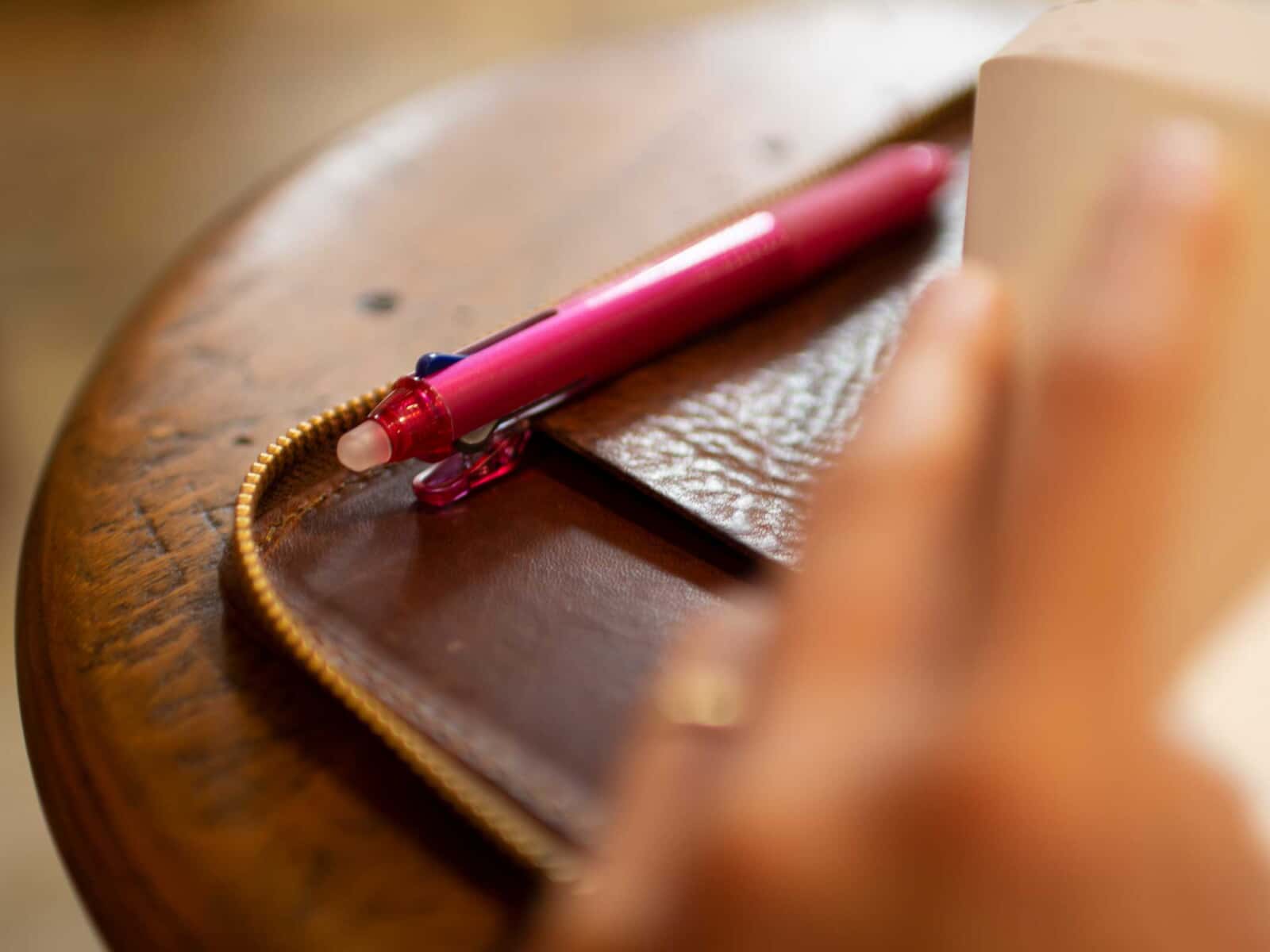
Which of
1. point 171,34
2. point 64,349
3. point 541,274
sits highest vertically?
point 541,274

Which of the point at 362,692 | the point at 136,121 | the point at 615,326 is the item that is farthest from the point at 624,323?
the point at 136,121

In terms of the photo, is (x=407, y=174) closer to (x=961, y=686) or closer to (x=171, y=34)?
(x=961, y=686)

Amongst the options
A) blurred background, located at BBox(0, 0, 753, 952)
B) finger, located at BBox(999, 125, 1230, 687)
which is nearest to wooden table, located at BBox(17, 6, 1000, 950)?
finger, located at BBox(999, 125, 1230, 687)

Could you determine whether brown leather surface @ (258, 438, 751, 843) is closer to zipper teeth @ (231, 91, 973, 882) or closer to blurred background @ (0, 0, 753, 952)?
zipper teeth @ (231, 91, 973, 882)

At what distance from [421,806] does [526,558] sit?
0.21ft

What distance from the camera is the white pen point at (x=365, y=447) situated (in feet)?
0.87

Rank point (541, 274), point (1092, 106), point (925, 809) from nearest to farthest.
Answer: point (925, 809), point (1092, 106), point (541, 274)

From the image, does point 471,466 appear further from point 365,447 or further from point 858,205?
point 858,205

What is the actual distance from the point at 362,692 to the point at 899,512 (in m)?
0.13

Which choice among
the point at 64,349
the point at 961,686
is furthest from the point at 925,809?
the point at 64,349

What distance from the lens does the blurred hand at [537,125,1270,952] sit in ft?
0.38

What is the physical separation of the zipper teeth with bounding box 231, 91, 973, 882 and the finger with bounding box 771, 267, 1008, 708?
81 mm

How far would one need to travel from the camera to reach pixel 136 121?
1.23 m

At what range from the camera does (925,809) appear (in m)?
0.12
